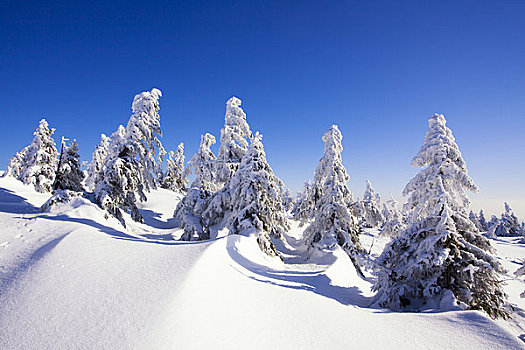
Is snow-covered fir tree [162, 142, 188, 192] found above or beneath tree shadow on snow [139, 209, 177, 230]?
above

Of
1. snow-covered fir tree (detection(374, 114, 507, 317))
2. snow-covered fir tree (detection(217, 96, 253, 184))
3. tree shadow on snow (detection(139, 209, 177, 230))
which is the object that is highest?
snow-covered fir tree (detection(217, 96, 253, 184))

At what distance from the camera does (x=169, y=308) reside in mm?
4336

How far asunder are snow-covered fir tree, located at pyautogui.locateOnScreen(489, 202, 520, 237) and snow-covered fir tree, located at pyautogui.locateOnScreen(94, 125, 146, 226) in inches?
2856

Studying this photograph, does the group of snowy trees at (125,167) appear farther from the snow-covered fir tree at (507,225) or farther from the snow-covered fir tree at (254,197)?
the snow-covered fir tree at (507,225)

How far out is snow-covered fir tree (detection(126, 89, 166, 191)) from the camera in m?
13.9

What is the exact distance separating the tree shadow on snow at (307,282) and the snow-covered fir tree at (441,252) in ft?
3.90

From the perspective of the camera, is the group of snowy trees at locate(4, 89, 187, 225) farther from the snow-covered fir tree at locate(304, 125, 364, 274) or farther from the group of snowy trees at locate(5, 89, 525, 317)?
the snow-covered fir tree at locate(304, 125, 364, 274)

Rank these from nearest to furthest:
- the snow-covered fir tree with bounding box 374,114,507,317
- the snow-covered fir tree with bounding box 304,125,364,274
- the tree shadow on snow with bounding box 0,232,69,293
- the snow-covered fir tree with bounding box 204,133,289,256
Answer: the tree shadow on snow with bounding box 0,232,69,293, the snow-covered fir tree with bounding box 374,114,507,317, the snow-covered fir tree with bounding box 204,133,289,256, the snow-covered fir tree with bounding box 304,125,364,274

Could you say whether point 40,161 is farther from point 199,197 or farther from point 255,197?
point 255,197

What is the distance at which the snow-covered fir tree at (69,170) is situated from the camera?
598 inches

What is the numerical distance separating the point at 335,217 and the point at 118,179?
46.7 feet

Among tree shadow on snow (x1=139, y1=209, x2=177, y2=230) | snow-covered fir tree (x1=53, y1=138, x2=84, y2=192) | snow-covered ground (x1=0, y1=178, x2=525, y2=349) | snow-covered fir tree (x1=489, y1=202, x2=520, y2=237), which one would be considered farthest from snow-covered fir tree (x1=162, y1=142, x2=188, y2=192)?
snow-covered fir tree (x1=489, y1=202, x2=520, y2=237)

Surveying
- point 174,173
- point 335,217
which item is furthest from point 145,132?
point 174,173

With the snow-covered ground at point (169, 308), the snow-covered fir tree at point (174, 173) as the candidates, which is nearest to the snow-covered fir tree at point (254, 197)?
the snow-covered ground at point (169, 308)
